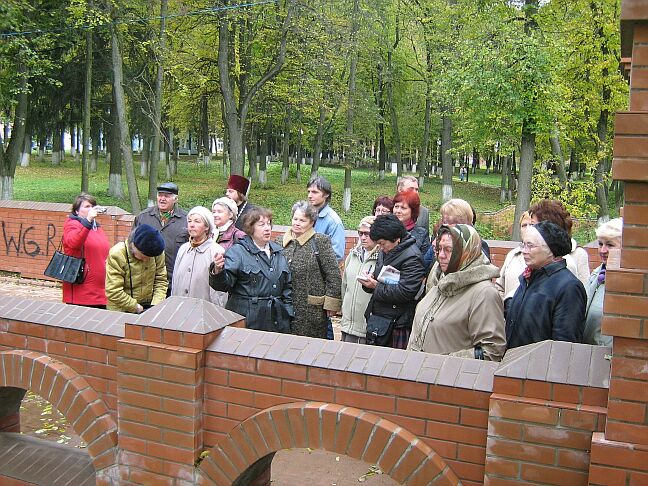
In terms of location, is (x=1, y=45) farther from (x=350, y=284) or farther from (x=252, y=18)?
(x=350, y=284)

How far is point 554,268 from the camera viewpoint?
3.31 meters

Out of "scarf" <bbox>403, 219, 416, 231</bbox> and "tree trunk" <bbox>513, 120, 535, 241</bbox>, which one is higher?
"tree trunk" <bbox>513, 120, 535, 241</bbox>

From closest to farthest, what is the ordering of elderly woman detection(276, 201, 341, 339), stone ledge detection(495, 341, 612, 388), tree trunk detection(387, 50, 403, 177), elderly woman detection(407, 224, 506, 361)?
stone ledge detection(495, 341, 612, 388) → elderly woman detection(407, 224, 506, 361) → elderly woman detection(276, 201, 341, 339) → tree trunk detection(387, 50, 403, 177)

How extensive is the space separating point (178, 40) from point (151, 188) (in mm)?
4486

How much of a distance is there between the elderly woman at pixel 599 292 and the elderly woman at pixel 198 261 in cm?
237

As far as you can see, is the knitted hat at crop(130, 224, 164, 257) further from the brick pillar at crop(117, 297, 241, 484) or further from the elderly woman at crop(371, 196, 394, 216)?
the elderly woman at crop(371, 196, 394, 216)

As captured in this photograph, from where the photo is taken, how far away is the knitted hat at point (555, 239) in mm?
3387

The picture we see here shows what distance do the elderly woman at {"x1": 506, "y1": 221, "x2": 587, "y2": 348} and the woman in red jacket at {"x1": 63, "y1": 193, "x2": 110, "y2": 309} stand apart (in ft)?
11.9

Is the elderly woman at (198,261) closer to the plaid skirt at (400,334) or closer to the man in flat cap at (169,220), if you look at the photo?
the man in flat cap at (169,220)

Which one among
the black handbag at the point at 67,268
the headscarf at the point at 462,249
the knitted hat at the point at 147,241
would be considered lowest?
the black handbag at the point at 67,268

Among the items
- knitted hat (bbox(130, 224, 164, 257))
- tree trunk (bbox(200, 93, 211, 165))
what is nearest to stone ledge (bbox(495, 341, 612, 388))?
knitted hat (bbox(130, 224, 164, 257))

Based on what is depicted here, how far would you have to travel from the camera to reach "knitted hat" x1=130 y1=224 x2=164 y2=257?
462 cm

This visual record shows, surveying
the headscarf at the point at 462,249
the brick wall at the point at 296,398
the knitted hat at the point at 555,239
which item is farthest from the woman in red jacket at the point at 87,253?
the knitted hat at the point at 555,239

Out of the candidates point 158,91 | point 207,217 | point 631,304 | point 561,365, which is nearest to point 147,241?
point 207,217
